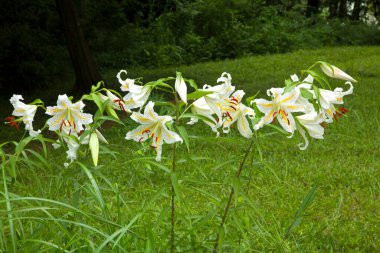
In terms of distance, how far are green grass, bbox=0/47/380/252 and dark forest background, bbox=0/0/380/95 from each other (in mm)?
3338

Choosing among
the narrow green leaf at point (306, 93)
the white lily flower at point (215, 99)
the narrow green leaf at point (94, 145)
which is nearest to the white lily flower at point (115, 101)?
the narrow green leaf at point (94, 145)

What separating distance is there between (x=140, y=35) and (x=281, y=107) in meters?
11.9

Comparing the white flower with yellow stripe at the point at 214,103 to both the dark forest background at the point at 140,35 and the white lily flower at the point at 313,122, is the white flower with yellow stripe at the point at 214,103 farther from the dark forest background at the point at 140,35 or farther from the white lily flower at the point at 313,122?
the dark forest background at the point at 140,35

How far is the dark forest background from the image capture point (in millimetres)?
9641

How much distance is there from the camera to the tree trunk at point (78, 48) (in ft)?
26.1

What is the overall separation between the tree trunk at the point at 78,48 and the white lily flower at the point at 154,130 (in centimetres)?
674

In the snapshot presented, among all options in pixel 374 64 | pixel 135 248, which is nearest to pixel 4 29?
pixel 374 64

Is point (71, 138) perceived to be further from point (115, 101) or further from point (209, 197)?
point (209, 197)

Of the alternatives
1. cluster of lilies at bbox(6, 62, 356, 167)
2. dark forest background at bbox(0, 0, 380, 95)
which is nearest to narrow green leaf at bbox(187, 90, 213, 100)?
cluster of lilies at bbox(6, 62, 356, 167)

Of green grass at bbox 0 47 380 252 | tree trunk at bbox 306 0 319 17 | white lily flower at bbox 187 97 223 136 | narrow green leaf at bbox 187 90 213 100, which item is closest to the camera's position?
narrow green leaf at bbox 187 90 213 100

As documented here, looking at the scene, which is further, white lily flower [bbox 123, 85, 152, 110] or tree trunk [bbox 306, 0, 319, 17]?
tree trunk [bbox 306, 0, 319, 17]

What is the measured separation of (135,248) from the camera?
193 centimetres

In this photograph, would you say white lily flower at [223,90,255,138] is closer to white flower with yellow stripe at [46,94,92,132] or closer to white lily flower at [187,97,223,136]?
white lily flower at [187,97,223,136]

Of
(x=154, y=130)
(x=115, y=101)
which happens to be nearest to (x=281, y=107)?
(x=154, y=130)
